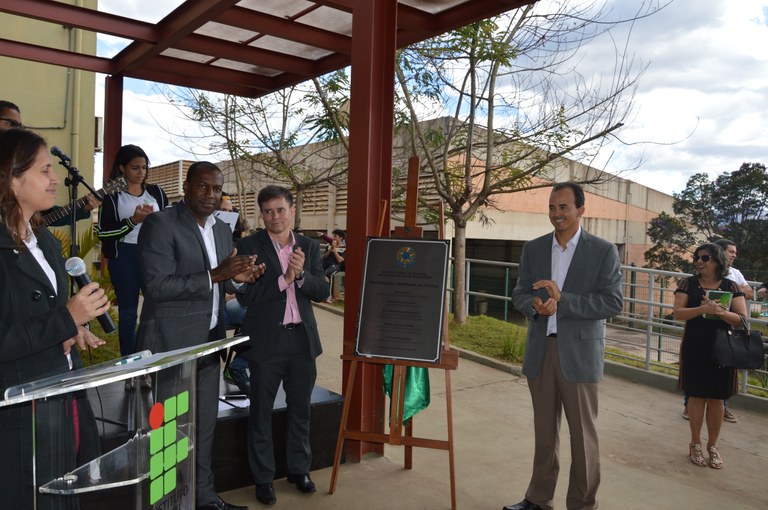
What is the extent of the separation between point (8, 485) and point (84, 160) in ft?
33.9

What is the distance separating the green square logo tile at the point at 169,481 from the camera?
5.37 ft

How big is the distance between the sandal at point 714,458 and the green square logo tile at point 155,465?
14.7ft

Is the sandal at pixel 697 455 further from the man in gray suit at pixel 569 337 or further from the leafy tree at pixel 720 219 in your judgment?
the leafy tree at pixel 720 219

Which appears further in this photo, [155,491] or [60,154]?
[60,154]

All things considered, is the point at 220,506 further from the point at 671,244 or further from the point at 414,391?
the point at 671,244

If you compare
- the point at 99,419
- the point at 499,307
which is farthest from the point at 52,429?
the point at 499,307

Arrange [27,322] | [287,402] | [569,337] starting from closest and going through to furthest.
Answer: [27,322], [569,337], [287,402]

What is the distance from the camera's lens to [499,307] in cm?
1014

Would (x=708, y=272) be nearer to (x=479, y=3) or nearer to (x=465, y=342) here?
(x=479, y=3)

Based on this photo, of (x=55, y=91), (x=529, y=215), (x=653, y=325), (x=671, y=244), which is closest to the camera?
(x=653, y=325)

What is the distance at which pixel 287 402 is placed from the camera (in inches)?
145

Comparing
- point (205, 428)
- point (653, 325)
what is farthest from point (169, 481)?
point (653, 325)

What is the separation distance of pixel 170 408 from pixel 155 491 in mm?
216

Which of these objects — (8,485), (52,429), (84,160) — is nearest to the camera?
(52,429)
